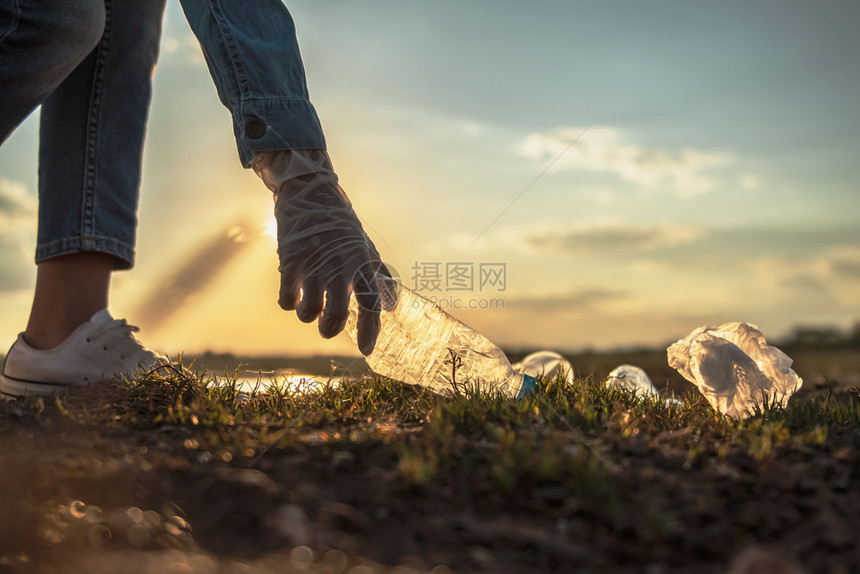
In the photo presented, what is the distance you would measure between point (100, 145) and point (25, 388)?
1.32m

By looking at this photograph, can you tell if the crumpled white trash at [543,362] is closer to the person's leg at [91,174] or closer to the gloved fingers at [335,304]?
the gloved fingers at [335,304]

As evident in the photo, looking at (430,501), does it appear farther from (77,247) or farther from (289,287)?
(77,247)

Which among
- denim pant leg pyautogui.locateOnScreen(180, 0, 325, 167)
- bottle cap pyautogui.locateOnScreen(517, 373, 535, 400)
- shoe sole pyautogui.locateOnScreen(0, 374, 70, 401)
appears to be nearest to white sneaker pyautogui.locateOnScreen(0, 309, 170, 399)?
shoe sole pyautogui.locateOnScreen(0, 374, 70, 401)

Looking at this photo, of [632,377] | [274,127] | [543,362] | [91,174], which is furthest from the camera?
[543,362]

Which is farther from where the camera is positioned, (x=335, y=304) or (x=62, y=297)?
(x=62, y=297)

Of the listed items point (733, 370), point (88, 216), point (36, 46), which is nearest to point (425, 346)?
point (733, 370)

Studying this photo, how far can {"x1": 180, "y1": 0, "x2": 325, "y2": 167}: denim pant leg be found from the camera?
100.0 inches

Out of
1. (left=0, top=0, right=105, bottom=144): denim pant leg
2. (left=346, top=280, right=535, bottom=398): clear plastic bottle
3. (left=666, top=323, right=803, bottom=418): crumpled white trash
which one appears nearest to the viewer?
(left=0, top=0, right=105, bottom=144): denim pant leg

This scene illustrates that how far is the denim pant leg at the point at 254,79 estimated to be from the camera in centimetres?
254

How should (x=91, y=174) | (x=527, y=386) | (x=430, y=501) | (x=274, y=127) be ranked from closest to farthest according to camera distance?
1. (x=430, y=501)
2. (x=274, y=127)
3. (x=527, y=386)
4. (x=91, y=174)

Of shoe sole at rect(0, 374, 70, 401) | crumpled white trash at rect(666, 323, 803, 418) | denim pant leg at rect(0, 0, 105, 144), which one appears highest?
denim pant leg at rect(0, 0, 105, 144)

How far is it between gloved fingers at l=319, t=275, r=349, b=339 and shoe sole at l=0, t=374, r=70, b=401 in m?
1.38

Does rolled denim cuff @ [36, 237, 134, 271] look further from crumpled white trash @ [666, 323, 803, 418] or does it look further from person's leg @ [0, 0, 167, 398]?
crumpled white trash @ [666, 323, 803, 418]

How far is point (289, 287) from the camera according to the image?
2.70 meters
